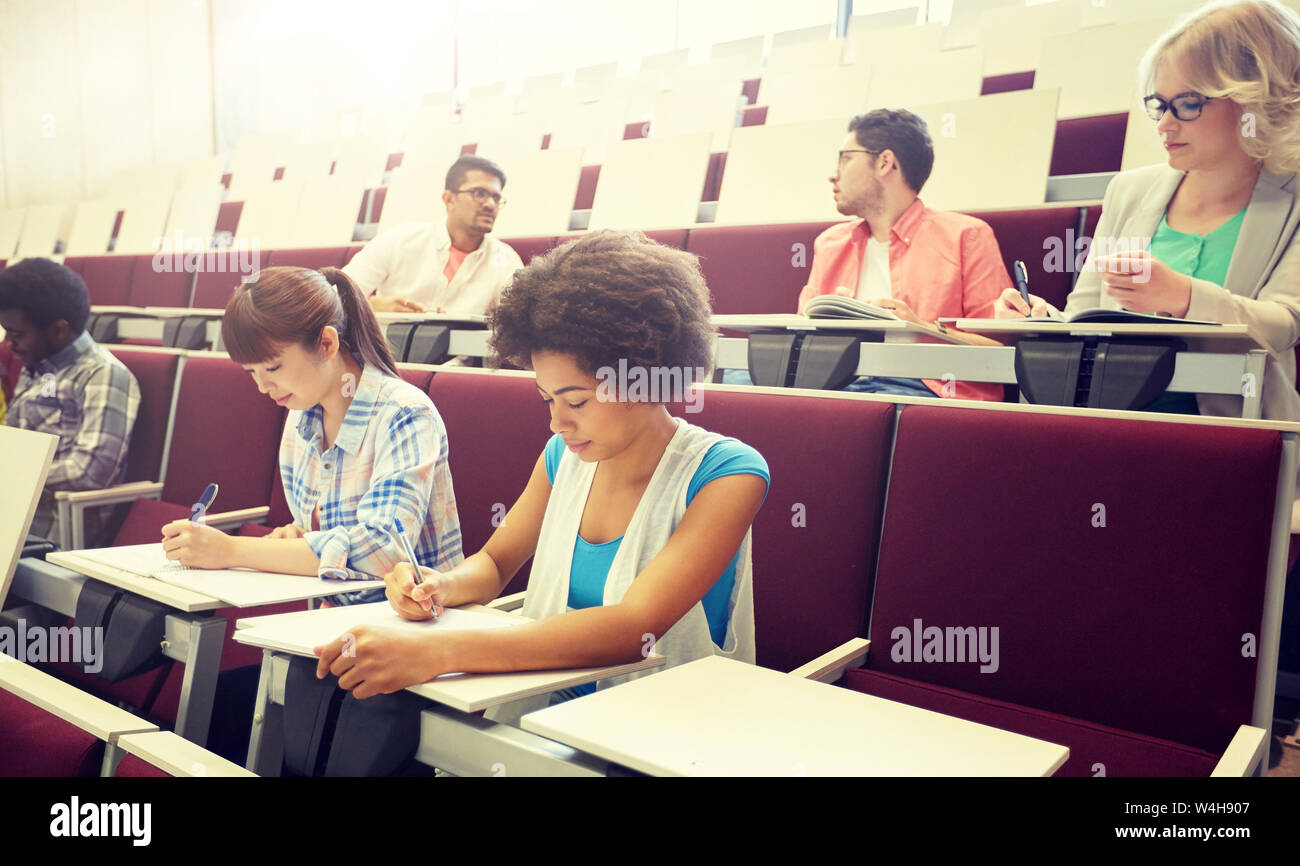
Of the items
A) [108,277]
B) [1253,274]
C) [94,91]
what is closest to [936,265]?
[1253,274]

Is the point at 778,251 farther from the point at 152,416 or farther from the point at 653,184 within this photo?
the point at 152,416

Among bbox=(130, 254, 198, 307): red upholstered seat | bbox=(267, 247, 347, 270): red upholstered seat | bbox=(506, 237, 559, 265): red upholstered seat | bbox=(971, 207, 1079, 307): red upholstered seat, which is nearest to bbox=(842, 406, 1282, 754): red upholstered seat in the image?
bbox=(971, 207, 1079, 307): red upholstered seat

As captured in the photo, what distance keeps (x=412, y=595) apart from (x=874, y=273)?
2.71 feet

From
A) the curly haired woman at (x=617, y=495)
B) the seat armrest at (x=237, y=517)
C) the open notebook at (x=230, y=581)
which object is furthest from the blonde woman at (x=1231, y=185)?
the seat armrest at (x=237, y=517)

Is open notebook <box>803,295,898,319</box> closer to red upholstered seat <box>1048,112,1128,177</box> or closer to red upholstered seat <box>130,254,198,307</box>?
red upholstered seat <box>1048,112,1128,177</box>

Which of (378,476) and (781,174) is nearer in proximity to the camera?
(378,476)

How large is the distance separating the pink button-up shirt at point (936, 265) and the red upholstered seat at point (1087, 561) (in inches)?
18.7

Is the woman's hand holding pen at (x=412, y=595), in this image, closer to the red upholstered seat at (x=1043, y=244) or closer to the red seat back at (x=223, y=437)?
the red seat back at (x=223, y=437)

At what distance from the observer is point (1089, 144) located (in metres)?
1.45

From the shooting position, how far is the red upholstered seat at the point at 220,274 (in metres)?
2.02

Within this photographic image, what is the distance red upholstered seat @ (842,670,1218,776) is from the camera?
1.63 feet

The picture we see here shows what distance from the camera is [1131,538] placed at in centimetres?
53

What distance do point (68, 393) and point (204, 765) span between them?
864 millimetres
